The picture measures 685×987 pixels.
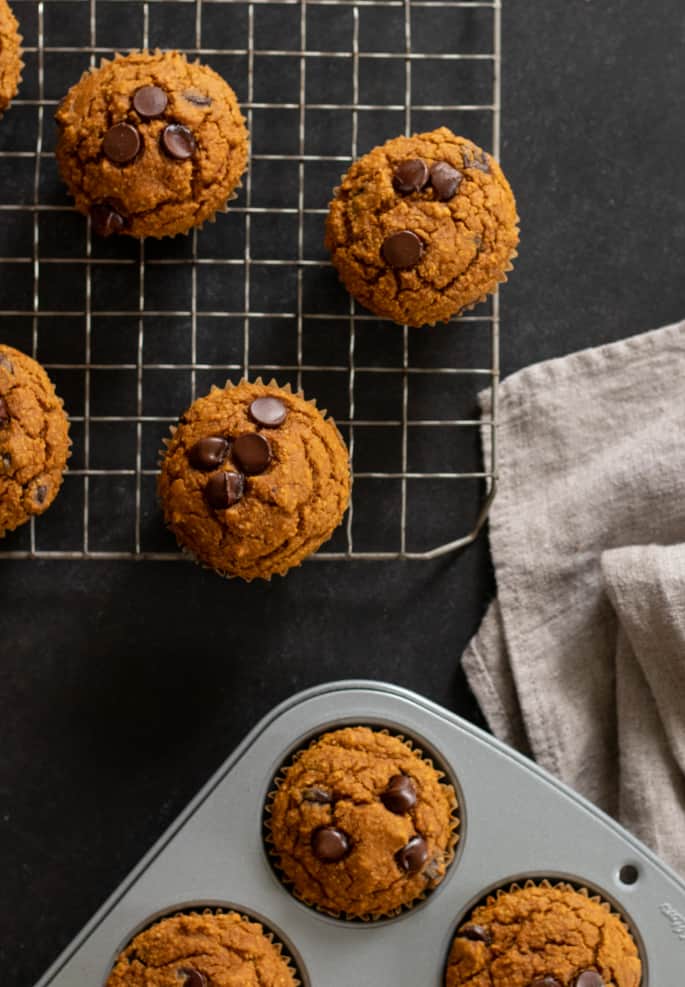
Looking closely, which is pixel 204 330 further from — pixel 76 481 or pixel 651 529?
pixel 651 529

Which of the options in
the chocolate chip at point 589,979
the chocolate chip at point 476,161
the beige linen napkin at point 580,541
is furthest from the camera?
the beige linen napkin at point 580,541

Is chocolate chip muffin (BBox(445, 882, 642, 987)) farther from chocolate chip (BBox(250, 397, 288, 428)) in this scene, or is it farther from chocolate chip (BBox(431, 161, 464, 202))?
chocolate chip (BBox(431, 161, 464, 202))

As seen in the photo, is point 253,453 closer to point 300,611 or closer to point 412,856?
point 300,611

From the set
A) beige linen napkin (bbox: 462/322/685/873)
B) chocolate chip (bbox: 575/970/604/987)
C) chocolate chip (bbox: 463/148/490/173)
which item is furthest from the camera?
beige linen napkin (bbox: 462/322/685/873)

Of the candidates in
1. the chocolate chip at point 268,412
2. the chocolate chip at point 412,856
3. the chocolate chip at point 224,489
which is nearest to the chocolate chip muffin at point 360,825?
the chocolate chip at point 412,856

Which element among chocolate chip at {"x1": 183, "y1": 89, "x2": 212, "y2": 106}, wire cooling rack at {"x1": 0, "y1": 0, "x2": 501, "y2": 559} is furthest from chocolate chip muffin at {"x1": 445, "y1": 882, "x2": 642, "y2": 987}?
chocolate chip at {"x1": 183, "y1": 89, "x2": 212, "y2": 106}

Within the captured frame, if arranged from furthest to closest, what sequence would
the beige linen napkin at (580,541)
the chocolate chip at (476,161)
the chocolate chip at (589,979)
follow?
the beige linen napkin at (580,541) < the chocolate chip at (476,161) < the chocolate chip at (589,979)

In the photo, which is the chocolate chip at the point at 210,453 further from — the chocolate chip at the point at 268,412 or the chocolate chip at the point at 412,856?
the chocolate chip at the point at 412,856
